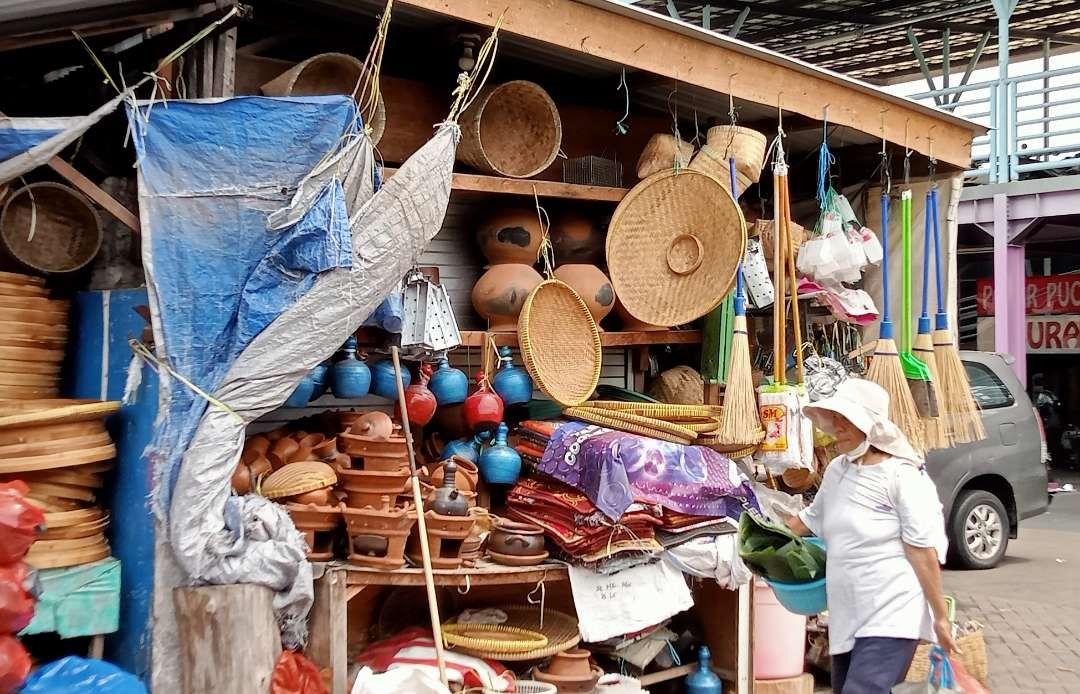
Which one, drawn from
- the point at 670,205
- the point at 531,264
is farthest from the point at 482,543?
the point at 670,205

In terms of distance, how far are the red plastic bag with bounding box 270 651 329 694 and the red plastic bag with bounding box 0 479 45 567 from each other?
107cm

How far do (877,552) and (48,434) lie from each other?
3201 millimetres

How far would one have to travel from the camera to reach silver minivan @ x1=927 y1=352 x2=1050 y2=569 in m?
8.80

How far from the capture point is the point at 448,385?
5.63 meters

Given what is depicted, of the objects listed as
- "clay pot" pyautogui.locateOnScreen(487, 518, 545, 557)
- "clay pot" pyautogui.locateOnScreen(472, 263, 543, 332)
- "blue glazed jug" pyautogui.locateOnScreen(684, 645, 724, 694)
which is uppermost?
"clay pot" pyautogui.locateOnScreen(472, 263, 543, 332)

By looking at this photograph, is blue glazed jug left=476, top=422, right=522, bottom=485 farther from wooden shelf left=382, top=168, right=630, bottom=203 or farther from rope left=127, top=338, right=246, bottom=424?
rope left=127, top=338, right=246, bottom=424

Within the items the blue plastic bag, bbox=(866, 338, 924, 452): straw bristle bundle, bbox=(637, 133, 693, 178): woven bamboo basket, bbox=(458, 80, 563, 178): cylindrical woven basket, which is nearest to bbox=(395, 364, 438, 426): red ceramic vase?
bbox=(458, 80, 563, 178): cylindrical woven basket

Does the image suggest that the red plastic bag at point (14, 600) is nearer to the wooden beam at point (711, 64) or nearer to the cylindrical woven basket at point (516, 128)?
the wooden beam at point (711, 64)

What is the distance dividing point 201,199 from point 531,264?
230 cm

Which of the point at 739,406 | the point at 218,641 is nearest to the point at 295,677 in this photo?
the point at 218,641

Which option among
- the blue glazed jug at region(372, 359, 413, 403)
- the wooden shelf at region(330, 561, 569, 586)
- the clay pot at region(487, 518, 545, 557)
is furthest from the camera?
the blue glazed jug at region(372, 359, 413, 403)

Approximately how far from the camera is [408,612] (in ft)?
18.7

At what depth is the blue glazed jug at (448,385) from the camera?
5633 millimetres

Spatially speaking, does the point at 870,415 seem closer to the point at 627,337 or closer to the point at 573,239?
the point at 627,337
